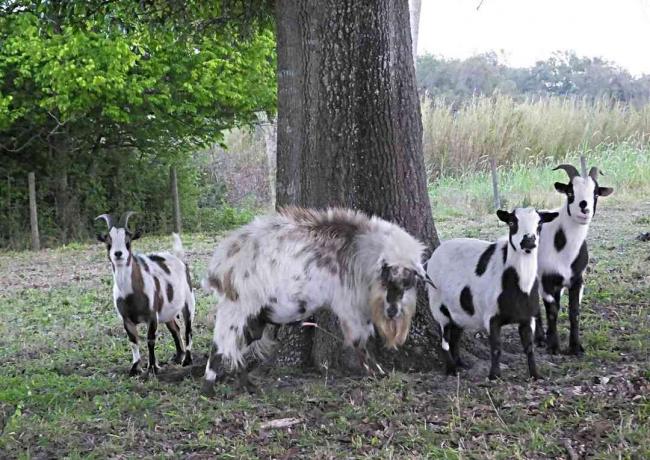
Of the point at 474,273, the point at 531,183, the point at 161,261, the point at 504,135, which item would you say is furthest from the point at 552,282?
the point at 504,135

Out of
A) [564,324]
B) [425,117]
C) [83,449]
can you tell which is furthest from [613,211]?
[83,449]

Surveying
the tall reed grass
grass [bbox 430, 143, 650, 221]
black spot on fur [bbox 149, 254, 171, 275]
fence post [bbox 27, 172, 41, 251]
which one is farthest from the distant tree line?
black spot on fur [bbox 149, 254, 171, 275]

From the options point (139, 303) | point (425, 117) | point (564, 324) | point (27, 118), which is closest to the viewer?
point (139, 303)

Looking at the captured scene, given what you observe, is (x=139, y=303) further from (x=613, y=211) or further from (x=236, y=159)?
(x=236, y=159)

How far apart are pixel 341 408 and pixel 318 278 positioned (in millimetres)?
905

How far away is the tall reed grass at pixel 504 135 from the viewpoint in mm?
23531

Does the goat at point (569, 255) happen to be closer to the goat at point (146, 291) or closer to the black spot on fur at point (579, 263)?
the black spot on fur at point (579, 263)

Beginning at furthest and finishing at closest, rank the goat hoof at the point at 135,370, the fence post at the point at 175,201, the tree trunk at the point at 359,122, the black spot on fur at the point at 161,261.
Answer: the fence post at the point at 175,201
the black spot on fur at the point at 161,261
the goat hoof at the point at 135,370
the tree trunk at the point at 359,122

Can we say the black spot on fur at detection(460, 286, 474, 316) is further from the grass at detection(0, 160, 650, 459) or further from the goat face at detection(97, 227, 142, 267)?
the goat face at detection(97, 227, 142, 267)

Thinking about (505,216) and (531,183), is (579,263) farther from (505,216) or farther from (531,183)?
(531,183)

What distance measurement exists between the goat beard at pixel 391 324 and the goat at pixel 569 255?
1.35m

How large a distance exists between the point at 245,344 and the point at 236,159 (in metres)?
22.6

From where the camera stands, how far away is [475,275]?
6238mm

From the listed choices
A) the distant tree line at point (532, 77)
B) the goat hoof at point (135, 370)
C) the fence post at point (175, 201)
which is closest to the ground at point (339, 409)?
the goat hoof at point (135, 370)
